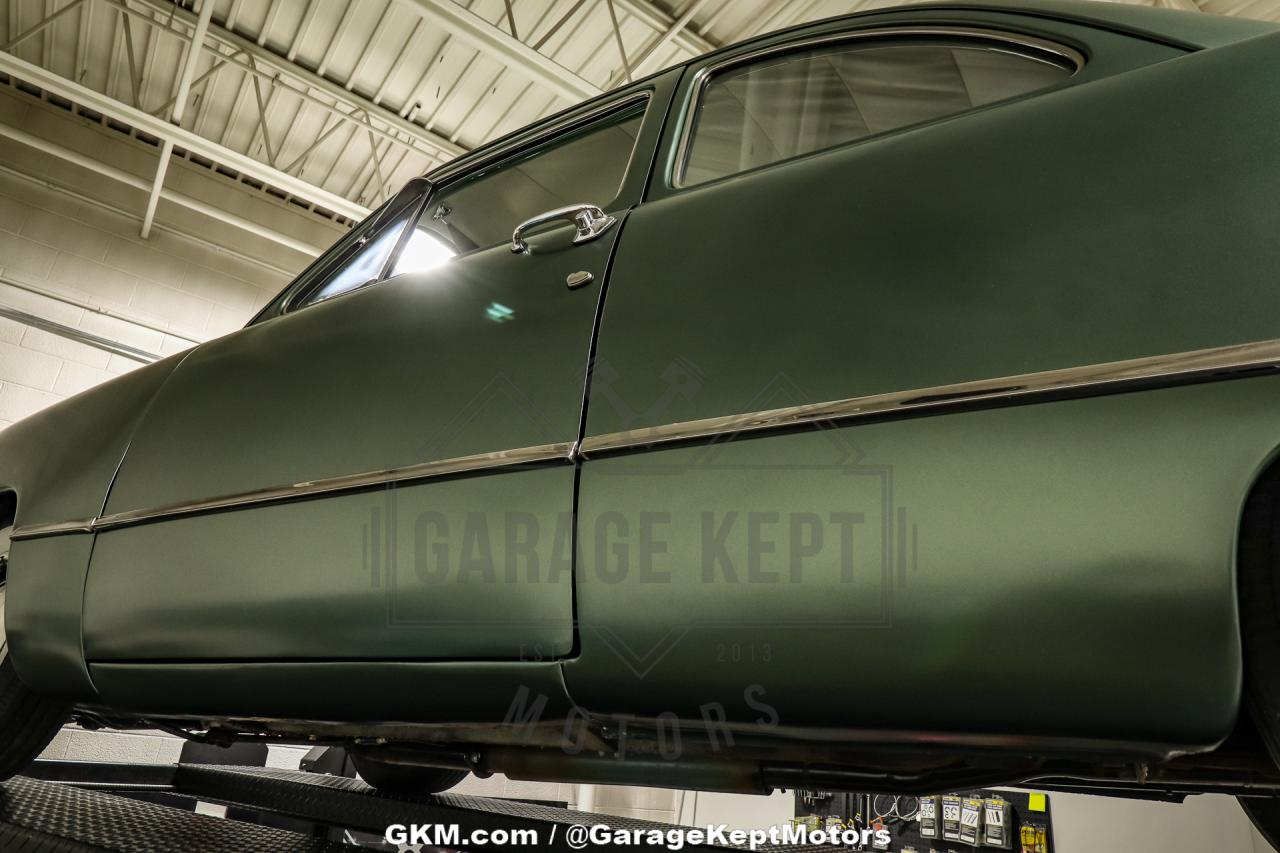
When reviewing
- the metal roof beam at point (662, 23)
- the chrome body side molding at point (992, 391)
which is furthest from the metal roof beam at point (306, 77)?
the chrome body side molding at point (992, 391)

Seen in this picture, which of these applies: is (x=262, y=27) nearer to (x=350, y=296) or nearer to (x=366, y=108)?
(x=366, y=108)

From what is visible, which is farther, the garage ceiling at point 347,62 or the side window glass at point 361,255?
the garage ceiling at point 347,62

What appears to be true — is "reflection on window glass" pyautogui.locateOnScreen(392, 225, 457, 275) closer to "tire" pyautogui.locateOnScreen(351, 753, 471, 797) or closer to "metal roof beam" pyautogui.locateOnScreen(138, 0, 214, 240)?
"tire" pyautogui.locateOnScreen(351, 753, 471, 797)

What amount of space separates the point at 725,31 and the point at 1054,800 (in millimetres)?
5835

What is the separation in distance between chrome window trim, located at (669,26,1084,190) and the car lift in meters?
1.44

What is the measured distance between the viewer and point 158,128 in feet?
20.5

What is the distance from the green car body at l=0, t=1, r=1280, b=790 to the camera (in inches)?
27.7

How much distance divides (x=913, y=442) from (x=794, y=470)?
13 cm

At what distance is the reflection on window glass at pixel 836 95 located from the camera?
3.73ft

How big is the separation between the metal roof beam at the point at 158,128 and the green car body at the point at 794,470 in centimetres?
590

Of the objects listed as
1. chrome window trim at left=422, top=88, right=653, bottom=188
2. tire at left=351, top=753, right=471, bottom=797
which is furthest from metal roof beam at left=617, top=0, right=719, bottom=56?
tire at left=351, top=753, right=471, bottom=797

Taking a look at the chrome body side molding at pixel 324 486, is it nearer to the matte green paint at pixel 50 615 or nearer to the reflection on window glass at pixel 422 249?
the matte green paint at pixel 50 615

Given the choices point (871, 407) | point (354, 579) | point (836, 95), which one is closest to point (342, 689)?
point (354, 579)

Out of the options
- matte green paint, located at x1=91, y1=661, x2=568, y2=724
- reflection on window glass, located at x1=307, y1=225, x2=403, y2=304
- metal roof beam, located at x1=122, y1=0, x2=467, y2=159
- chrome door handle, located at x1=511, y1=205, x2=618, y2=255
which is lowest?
matte green paint, located at x1=91, y1=661, x2=568, y2=724
